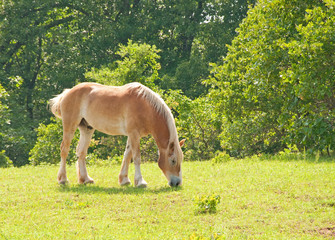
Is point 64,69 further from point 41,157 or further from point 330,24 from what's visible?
point 330,24

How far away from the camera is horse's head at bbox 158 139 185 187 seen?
408 inches

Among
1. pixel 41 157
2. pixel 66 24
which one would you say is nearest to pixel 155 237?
pixel 41 157

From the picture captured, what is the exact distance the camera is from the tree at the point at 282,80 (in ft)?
32.8

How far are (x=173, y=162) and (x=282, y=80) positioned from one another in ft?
16.1

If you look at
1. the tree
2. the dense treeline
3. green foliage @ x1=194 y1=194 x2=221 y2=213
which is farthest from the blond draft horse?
the dense treeline

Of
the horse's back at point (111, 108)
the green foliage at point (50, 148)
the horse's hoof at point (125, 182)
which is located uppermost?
the horse's back at point (111, 108)

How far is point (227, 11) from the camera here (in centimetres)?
3158

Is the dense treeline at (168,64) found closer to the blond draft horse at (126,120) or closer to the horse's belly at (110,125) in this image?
the blond draft horse at (126,120)

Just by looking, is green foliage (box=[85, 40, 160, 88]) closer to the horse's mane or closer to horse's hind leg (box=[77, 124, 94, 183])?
horse's hind leg (box=[77, 124, 94, 183])

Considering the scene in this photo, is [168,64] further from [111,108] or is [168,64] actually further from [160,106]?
[160,106]

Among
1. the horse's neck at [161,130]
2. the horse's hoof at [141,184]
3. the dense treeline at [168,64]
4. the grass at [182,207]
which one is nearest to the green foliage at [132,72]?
the dense treeline at [168,64]

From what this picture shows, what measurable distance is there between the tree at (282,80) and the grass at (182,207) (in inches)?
47.7

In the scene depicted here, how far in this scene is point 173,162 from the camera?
10383 mm

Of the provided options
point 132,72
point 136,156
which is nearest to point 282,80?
point 136,156
